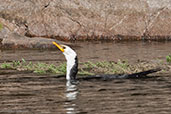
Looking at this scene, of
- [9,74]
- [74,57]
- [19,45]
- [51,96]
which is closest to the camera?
[51,96]

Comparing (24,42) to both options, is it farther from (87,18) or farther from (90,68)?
(90,68)

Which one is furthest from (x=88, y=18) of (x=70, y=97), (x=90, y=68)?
(x=70, y=97)

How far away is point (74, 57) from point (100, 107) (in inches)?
170

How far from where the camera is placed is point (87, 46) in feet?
92.3

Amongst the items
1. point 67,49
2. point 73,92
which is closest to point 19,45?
point 67,49

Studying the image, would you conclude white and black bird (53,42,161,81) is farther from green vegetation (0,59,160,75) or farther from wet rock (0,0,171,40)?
wet rock (0,0,171,40)

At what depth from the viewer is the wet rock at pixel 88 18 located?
32.2 meters

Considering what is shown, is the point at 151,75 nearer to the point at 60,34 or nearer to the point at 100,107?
the point at 100,107

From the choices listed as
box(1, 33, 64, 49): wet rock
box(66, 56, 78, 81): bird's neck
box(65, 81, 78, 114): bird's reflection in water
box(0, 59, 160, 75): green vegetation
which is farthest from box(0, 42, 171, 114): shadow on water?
box(1, 33, 64, 49): wet rock

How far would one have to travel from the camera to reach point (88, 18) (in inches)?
1303

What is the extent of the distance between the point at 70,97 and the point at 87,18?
2089 cm

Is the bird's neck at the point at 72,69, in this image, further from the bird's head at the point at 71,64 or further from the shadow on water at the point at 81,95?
the shadow on water at the point at 81,95

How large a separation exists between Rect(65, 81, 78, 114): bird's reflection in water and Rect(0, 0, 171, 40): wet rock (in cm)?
1776

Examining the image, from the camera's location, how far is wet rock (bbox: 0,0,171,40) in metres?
32.2
